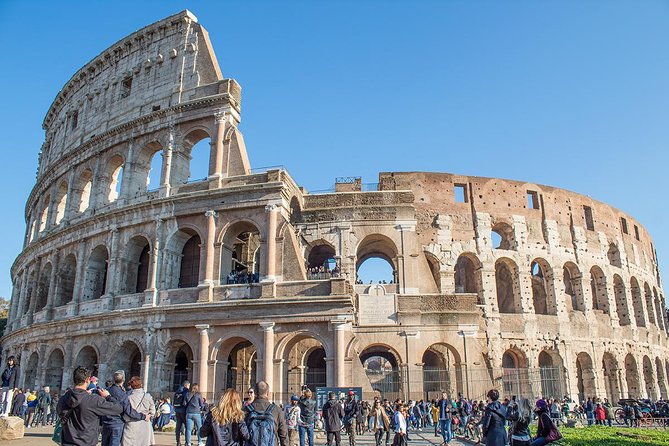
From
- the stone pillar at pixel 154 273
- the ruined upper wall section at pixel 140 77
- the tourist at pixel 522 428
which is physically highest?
the ruined upper wall section at pixel 140 77

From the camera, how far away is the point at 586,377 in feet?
89.1

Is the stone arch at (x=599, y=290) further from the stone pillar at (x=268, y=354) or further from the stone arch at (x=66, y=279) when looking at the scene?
the stone arch at (x=66, y=279)

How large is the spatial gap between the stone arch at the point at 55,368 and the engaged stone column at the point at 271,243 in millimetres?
11388

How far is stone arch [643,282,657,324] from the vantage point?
33094mm

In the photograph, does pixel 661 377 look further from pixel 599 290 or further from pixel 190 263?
pixel 190 263

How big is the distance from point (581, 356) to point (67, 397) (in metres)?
27.3

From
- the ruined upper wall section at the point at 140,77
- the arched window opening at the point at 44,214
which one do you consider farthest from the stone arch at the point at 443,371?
the arched window opening at the point at 44,214

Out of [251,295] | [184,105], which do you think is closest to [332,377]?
[251,295]

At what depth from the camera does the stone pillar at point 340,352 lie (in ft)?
A: 59.9

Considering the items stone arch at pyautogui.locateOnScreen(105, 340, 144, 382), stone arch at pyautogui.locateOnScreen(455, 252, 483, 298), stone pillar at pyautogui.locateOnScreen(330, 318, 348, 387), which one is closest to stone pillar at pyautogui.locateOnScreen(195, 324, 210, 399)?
stone arch at pyautogui.locateOnScreen(105, 340, 144, 382)

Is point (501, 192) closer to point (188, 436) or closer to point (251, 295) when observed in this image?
point (251, 295)

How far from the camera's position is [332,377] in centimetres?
1841

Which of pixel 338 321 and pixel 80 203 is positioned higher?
pixel 80 203

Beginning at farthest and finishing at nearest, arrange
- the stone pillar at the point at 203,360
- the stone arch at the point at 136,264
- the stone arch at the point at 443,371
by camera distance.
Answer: the stone arch at the point at 136,264, the stone arch at the point at 443,371, the stone pillar at the point at 203,360
